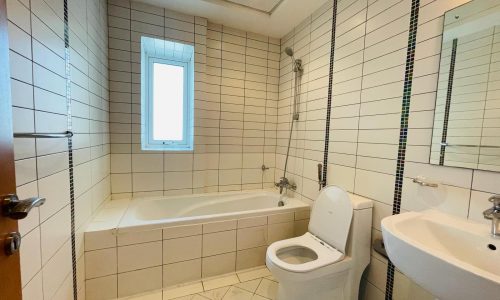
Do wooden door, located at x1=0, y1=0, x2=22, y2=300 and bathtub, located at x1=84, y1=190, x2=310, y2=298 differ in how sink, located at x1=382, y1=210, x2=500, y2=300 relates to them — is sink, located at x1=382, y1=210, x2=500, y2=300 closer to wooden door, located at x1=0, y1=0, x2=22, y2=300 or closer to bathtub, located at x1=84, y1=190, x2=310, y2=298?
bathtub, located at x1=84, y1=190, x2=310, y2=298

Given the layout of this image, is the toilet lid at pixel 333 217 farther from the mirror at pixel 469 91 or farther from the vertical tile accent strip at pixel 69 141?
the vertical tile accent strip at pixel 69 141

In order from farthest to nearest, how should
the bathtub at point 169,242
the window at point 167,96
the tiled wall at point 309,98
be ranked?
1. the window at point 167,96
2. the tiled wall at point 309,98
3. the bathtub at point 169,242

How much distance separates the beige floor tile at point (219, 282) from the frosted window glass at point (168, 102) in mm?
1579

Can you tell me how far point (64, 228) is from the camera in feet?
3.76

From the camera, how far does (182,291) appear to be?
5.47 feet

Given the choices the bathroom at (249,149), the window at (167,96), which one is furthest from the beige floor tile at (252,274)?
the window at (167,96)

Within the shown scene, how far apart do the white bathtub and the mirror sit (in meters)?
1.30

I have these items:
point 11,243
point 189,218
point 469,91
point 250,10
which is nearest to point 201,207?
point 189,218

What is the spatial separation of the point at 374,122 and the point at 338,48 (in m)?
0.77

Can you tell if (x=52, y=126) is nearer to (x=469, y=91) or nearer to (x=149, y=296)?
(x=149, y=296)

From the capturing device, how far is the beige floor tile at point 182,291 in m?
1.62

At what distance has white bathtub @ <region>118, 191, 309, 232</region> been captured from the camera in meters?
1.76

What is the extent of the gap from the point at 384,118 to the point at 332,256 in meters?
1.00

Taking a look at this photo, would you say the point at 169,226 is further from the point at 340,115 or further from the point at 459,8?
the point at 459,8
